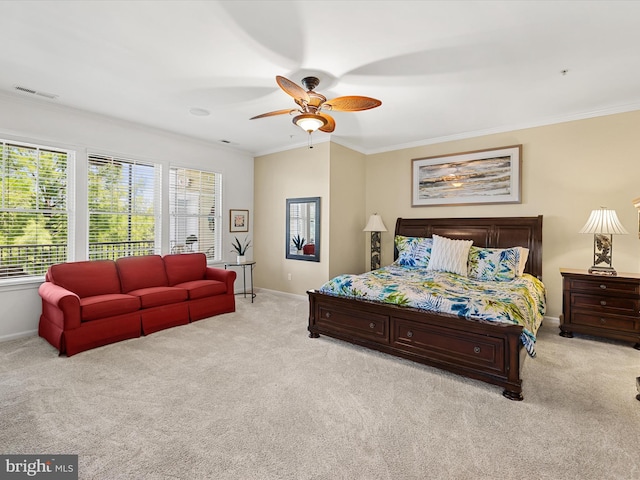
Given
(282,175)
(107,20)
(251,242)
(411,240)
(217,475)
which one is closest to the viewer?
(217,475)

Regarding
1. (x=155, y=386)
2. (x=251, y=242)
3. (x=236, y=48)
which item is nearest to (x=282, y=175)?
(x=251, y=242)

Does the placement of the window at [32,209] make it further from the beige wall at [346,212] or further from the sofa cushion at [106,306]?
the beige wall at [346,212]

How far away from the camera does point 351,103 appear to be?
9.18 ft

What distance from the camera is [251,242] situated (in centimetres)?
635

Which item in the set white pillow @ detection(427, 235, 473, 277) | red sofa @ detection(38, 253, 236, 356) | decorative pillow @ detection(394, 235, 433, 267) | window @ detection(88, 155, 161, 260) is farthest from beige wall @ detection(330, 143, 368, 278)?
window @ detection(88, 155, 161, 260)

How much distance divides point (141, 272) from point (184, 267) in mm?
609

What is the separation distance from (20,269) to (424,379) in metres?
4.71

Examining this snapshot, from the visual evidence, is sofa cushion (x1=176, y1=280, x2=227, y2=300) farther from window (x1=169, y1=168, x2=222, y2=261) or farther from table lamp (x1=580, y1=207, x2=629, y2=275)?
table lamp (x1=580, y1=207, x2=629, y2=275)

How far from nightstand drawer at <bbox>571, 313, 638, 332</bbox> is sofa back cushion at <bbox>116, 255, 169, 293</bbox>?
537cm

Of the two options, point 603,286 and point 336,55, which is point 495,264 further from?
point 336,55

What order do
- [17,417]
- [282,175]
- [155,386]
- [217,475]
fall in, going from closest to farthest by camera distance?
[217,475], [17,417], [155,386], [282,175]

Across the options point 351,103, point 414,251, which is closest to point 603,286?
point 414,251

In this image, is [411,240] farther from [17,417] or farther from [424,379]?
[17,417]

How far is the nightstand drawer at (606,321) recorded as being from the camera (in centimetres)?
333
